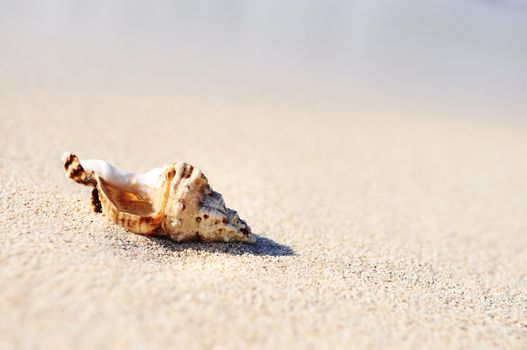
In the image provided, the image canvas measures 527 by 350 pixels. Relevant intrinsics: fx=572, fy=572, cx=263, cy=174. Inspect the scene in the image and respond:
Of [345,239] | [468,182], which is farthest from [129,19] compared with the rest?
[345,239]

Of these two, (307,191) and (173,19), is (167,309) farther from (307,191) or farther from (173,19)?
(173,19)

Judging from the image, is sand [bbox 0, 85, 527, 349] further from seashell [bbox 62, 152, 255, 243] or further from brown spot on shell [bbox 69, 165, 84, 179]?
brown spot on shell [bbox 69, 165, 84, 179]

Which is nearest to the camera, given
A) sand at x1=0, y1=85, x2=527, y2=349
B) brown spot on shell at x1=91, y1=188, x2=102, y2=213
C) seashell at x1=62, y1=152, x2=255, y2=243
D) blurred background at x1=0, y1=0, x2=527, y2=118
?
sand at x1=0, y1=85, x2=527, y2=349

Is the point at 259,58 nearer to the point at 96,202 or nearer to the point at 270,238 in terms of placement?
the point at 270,238

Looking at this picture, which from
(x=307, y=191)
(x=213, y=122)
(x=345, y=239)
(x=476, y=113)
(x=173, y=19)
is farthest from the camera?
(x=173, y=19)

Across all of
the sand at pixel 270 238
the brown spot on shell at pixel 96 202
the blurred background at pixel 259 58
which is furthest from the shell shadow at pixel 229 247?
the blurred background at pixel 259 58

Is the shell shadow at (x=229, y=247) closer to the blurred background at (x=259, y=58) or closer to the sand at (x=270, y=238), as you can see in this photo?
the sand at (x=270, y=238)

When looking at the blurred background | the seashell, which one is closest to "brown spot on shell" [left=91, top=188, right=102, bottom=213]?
the seashell
